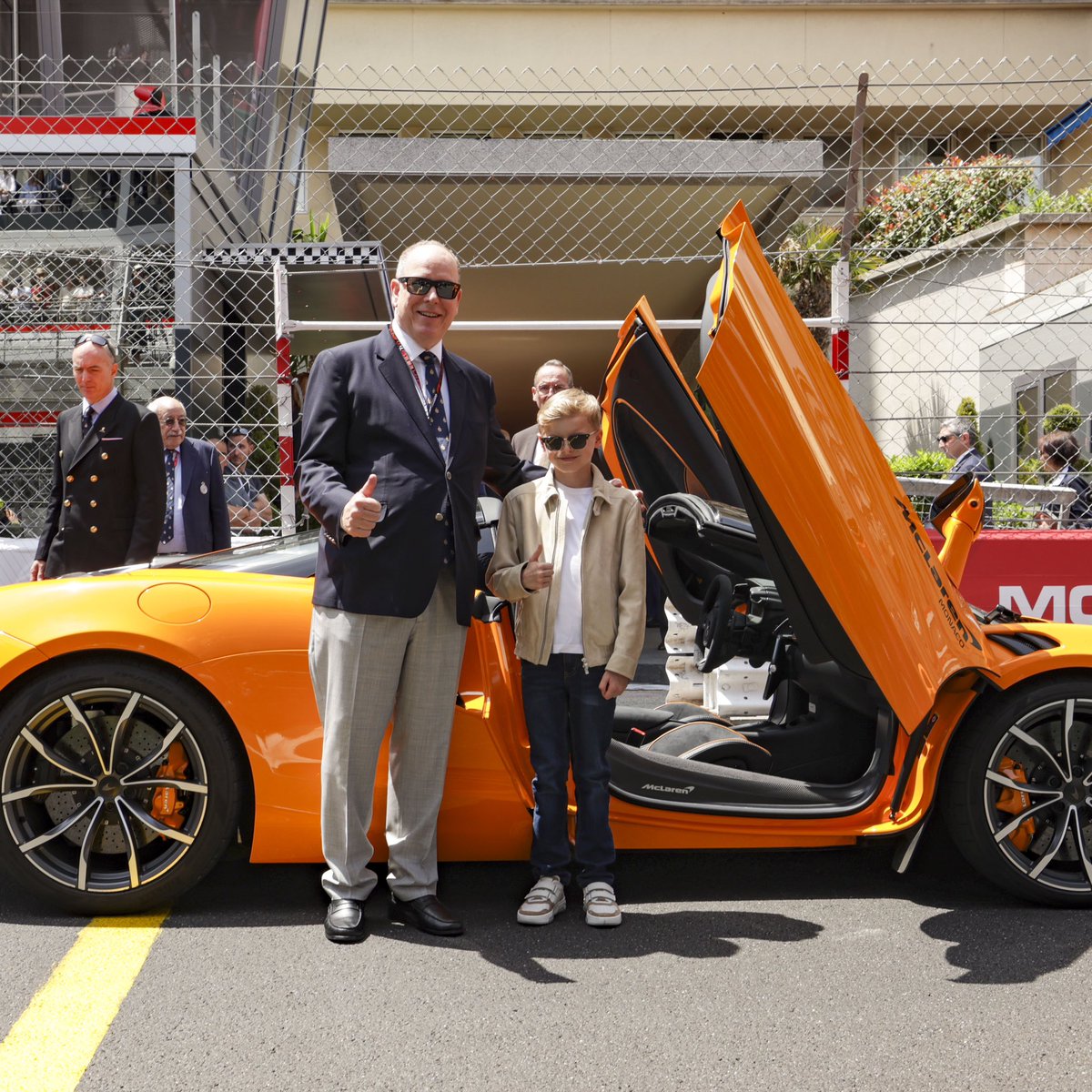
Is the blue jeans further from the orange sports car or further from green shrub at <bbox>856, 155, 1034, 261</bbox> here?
green shrub at <bbox>856, 155, 1034, 261</bbox>

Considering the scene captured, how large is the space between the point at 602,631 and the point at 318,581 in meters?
0.81

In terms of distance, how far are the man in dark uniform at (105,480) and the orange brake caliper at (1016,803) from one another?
134 inches

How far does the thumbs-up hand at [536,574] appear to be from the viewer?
3.39 m

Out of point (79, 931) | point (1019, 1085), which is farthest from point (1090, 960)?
point (79, 931)

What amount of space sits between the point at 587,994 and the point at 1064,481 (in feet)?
16.4

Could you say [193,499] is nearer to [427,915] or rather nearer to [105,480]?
[105,480]

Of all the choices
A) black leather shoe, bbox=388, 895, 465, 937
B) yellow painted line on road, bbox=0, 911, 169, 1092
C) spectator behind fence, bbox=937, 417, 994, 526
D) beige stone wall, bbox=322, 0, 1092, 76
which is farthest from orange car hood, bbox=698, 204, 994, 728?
beige stone wall, bbox=322, 0, 1092, 76

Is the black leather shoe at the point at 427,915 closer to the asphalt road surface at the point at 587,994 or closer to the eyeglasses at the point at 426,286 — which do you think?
the asphalt road surface at the point at 587,994

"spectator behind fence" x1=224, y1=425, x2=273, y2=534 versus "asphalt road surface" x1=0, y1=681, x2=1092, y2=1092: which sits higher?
"spectator behind fence" x1=224, y1=425, x2=273, y2=534

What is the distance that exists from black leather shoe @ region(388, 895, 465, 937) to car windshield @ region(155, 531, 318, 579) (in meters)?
0.98

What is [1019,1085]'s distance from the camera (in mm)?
2471

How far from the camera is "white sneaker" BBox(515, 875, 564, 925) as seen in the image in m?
3.39

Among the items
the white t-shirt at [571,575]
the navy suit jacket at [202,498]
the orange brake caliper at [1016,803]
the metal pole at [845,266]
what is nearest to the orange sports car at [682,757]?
the orange brake caliper at [1016,803]

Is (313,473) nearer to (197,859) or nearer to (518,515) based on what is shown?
(518,515)
